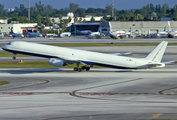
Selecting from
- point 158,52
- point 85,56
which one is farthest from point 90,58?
point 158,52

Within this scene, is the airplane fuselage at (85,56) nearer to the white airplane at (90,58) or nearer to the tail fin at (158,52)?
the white airplane at (90,58)

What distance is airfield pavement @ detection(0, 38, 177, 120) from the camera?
2748 cm

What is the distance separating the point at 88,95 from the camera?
36500 mm

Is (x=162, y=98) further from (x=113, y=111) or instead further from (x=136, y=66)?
(x=136, y=66)

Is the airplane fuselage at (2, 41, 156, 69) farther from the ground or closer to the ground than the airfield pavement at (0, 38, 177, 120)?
farther from the ground

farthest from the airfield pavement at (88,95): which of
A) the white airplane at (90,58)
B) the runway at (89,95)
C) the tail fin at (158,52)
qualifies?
the tail fin at (158,52)

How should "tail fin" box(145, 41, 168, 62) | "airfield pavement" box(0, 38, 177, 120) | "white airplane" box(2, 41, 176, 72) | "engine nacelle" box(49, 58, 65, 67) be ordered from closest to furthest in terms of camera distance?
"airfield pavement" box(0, 38, 177, 120) → "tail fin" box(145, 41, 168, 62) → "white airplane" box(2, 41, 176, 72) → "engine nacelle" box(49, 58, 65, 67)

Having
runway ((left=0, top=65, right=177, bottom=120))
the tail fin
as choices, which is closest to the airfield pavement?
runway ((left=0, top=65, right=177, bottom=120))

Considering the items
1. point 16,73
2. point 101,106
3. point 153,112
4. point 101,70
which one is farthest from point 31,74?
point 153,112

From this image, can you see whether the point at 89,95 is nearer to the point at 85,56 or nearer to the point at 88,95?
the point at 88,95

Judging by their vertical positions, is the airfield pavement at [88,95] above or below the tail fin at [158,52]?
below

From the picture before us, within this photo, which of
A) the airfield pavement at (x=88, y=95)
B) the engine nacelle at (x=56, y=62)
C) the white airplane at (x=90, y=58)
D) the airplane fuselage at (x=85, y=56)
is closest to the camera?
the airfield pavement at (x=88, y=95)

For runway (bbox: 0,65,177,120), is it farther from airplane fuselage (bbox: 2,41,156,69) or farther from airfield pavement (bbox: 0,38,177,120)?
airplane fuselage (bbox: 2,41,156,69)

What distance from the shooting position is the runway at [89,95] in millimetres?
27533
